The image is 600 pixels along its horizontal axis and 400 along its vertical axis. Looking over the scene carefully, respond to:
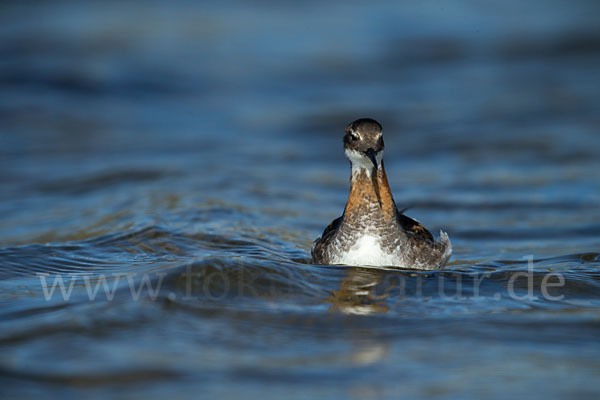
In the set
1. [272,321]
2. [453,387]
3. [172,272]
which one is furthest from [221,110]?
[453,387]

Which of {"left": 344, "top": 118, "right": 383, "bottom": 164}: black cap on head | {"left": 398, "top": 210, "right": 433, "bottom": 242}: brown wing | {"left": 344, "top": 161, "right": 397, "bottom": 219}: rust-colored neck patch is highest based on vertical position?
{"left": 344, "top": 118, "right": 383, "bottom": 164}: black cap on head

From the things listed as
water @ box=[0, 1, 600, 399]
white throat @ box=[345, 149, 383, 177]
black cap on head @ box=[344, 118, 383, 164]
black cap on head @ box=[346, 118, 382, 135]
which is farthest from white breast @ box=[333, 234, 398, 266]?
black cap on head @ box=[346, 118, 382, 135]

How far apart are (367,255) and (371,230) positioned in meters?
0.26

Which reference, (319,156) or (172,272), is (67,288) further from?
(319,156)

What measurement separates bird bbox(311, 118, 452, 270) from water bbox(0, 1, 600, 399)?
0.79 ft

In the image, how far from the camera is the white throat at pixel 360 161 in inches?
280

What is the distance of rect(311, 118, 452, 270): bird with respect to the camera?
6.97 m

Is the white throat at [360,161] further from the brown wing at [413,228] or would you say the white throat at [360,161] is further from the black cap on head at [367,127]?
the brown wing at [413,228]

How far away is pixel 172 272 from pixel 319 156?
22.1 ft

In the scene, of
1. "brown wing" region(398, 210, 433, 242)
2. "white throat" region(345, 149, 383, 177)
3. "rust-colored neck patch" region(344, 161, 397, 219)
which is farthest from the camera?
"brown wing" region(398, 210, 433, 242)

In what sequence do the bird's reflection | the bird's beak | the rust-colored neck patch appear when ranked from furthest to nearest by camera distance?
the rust-colored neck patch → the bird's beak → the bird's reflection

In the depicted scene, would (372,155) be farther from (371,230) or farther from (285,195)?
(285,195)

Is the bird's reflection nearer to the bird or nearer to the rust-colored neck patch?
the bird

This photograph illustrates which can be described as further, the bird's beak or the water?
the bird's beak
